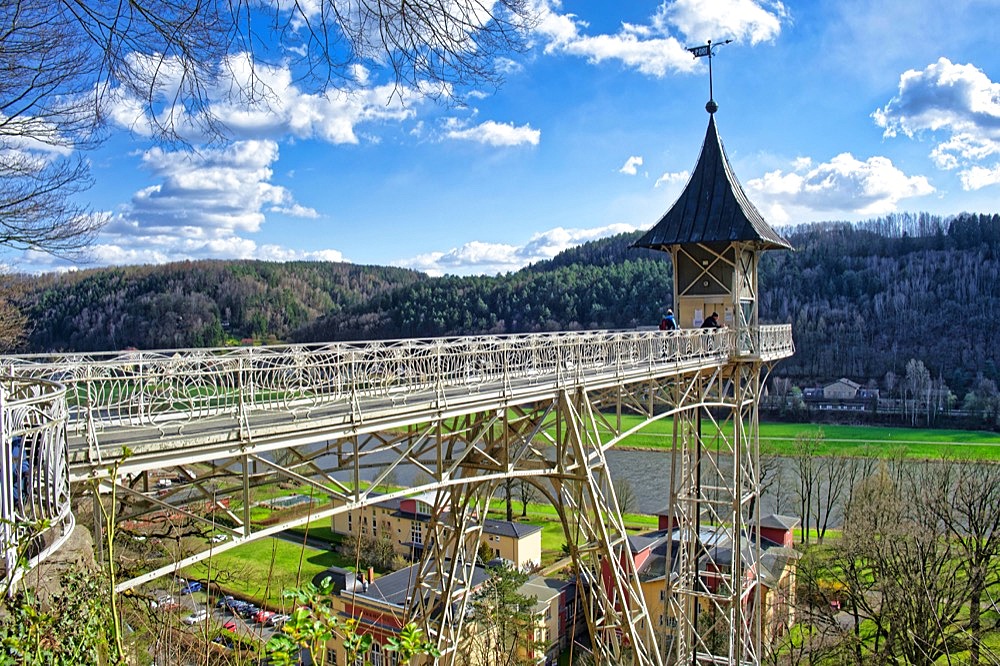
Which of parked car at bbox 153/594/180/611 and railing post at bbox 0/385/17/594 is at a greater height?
railing post at bbox 0/385/17/594

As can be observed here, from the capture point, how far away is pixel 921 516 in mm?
25312

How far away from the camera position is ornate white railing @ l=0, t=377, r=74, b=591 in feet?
10.4

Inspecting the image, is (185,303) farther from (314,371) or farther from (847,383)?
(314,371)

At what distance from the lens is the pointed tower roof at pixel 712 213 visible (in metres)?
13.9

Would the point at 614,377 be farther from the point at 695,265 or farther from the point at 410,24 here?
the point at 410,24

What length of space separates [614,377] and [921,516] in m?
20.9

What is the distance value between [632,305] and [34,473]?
287 feet

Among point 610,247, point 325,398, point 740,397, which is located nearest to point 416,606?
point 325,398

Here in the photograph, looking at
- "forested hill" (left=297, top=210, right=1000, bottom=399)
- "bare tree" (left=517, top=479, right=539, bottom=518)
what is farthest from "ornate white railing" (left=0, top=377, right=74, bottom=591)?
"forested hill" (left=297, top=210, right=1000, bottom=399)

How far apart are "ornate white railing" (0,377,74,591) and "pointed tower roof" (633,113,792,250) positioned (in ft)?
38.3

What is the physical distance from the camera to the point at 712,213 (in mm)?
14250

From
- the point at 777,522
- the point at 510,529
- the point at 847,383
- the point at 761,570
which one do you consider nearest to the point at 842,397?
the point at 847,383

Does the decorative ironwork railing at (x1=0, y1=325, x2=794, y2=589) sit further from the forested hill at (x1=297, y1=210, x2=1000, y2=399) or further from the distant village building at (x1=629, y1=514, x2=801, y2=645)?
the forested hill at (x1=297, y1=210, x2=1000, y2=399)

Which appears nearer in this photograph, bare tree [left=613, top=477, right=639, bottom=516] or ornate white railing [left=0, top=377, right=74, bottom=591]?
ornate white railing [left=0, top=377, right=74, bottom=591]
